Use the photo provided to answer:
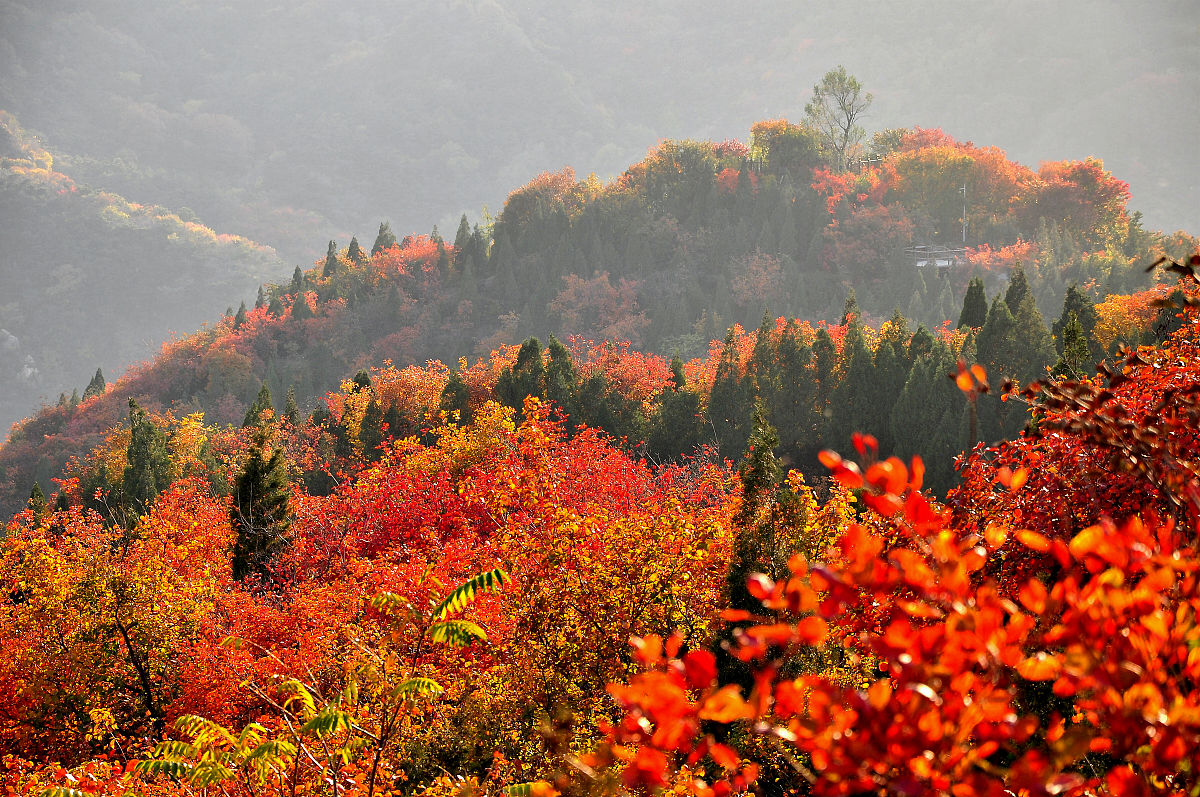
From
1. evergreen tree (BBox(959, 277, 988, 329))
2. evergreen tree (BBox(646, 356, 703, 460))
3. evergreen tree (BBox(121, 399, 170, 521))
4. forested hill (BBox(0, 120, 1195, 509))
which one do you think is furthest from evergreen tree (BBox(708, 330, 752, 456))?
forested hill (BBox(0, 120, 1195, 509))

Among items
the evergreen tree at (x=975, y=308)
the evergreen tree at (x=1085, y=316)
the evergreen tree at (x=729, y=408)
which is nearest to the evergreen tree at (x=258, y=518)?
the evergreen tree at (x=729, y=408)

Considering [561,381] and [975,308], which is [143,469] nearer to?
[561,381]

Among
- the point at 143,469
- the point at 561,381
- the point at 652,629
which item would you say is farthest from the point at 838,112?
the point at 652,629

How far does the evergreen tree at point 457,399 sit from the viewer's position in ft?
176

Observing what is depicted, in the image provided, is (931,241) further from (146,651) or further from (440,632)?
(440,632)

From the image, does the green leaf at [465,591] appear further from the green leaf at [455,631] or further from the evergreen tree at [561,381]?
the evergreen tree at [561,381]

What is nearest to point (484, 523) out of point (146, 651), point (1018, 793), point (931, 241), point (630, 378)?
point (146, 651)

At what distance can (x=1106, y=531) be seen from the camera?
384cm

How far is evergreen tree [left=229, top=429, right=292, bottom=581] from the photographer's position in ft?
114

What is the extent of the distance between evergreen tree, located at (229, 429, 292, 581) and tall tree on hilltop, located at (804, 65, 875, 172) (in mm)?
95845

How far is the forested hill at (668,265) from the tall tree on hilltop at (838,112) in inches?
125

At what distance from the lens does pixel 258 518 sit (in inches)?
1380

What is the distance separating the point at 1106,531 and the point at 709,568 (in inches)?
739

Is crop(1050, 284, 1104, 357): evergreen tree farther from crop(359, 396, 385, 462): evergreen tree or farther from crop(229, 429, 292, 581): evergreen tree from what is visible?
crop(359, 396, 385, 462): evergreen tree
